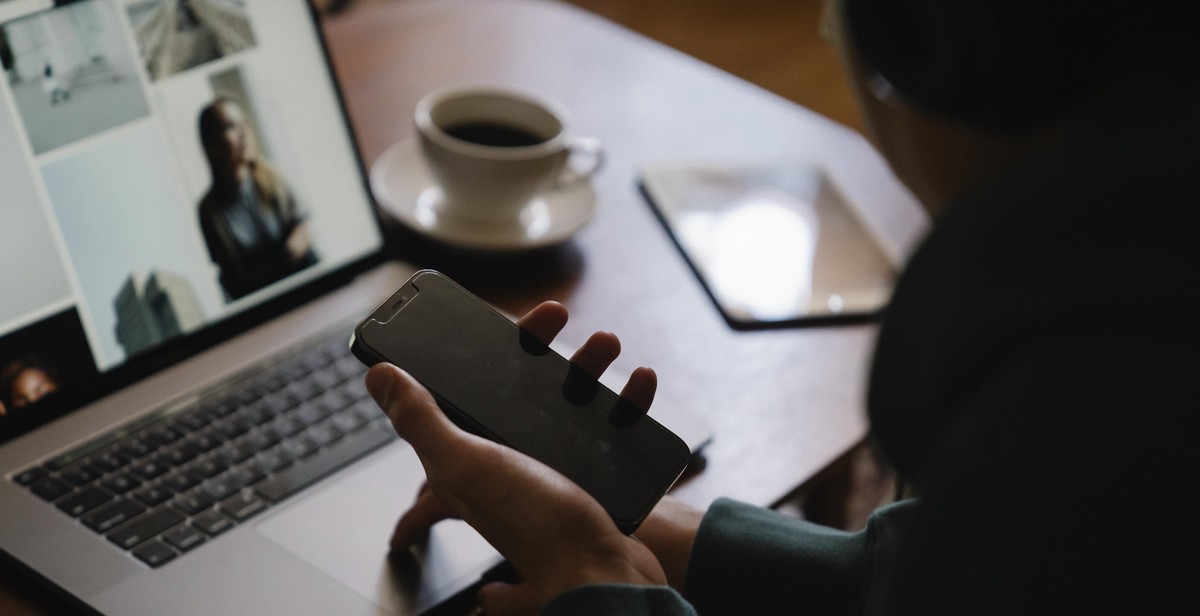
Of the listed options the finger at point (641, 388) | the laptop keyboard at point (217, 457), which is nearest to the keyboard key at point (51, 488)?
the laptop keyboard at point (217, 457)

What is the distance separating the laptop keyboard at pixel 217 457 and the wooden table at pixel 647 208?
0.18 feet

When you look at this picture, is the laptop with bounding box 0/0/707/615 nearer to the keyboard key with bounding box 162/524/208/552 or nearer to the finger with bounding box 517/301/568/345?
the keyboard key with bounding box 162/524/208/552

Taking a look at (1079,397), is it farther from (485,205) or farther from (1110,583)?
(485,205)

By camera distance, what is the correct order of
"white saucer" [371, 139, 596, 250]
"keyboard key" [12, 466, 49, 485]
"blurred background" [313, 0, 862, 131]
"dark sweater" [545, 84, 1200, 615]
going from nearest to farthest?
"dark sweater" [545, 84, 1200, 615] → "keyboard key" [12, 466, 49, 485] → "white saucer" [371, 139, 596, 250] → "blurred background" [313, 0, 862, 131]

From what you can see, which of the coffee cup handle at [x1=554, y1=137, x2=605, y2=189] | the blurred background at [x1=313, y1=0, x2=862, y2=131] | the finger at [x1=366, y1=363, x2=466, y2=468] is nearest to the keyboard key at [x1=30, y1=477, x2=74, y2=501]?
the finger at [x1=366, y1=363, x2=466, y2=468]

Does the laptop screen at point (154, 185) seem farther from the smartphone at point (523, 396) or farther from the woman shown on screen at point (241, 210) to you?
the smartphone at point (523, 396)

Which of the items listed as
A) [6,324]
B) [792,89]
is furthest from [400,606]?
[792,89]

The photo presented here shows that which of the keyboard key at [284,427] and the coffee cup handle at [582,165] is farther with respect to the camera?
the coffee cup handle at [582,165]

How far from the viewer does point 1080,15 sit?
1.06 ft

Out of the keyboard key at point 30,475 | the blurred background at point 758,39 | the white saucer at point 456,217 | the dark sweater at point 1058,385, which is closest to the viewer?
the dark sweater at point 1058,385

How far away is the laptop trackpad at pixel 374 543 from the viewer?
58 cm

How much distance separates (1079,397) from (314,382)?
49 cm

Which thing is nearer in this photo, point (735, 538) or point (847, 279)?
point (735, 538)

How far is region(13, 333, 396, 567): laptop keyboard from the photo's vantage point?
59cm
